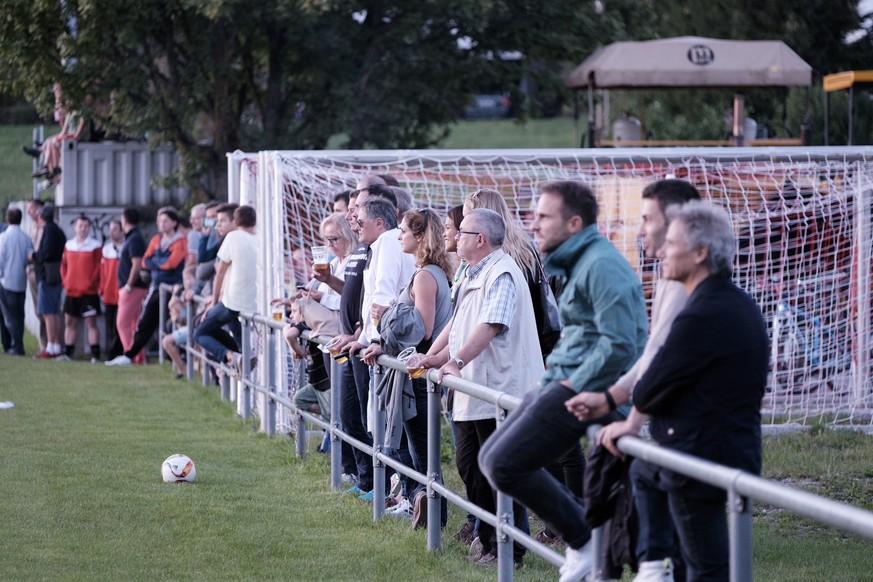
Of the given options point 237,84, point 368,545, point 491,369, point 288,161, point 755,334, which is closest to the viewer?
point 755,334

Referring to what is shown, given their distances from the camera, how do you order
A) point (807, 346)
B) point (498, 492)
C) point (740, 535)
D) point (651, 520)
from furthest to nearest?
point (807, 346) → point (498, 492) → point (651, 520) → point (740, 535)

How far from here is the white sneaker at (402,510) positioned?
25.2ft

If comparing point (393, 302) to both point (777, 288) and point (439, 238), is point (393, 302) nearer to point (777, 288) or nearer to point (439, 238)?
point (439, 238)

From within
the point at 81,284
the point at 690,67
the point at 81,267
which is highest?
the point at 690,67

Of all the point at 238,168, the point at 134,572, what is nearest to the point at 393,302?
the point at 134,572

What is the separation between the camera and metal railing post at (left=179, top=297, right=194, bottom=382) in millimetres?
14719

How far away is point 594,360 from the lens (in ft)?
15.4

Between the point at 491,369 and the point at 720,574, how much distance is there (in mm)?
2385

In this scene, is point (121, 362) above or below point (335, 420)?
below

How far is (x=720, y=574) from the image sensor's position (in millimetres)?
4160

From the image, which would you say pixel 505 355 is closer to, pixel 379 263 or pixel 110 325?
pixel 379 263

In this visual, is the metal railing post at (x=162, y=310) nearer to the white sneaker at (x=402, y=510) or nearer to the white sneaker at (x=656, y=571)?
the white sneaker at (x=402, y=510)

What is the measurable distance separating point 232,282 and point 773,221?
5.74 meters

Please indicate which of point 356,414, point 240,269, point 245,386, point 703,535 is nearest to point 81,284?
point 240,269
